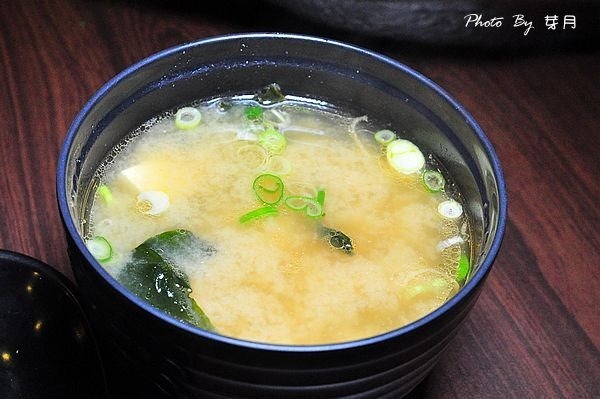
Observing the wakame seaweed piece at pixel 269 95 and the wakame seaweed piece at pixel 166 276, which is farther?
the wakame seaweed piece at pixel 269 95

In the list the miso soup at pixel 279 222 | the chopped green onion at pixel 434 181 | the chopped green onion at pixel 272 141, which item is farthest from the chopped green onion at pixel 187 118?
the chopped green onion at pixel 434 181

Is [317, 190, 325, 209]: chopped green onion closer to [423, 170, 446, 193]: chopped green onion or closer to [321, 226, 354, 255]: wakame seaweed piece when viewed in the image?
[321, 226, 354, 255]: wakame seaweed piece

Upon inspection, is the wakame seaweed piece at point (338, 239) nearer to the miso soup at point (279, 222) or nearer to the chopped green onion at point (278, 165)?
the miso soup at point (279, 222)

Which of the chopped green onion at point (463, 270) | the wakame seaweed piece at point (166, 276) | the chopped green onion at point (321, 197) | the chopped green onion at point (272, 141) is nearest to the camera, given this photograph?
the wakame seaweed piece at point (166, 276)

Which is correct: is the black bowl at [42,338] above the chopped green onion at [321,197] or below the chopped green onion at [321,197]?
below

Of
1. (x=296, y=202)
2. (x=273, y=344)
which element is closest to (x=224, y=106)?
(x=296, y=202)

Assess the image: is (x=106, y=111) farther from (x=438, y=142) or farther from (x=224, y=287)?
(x=438, y=142)

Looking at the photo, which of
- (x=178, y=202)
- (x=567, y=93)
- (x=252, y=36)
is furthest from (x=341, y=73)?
(x=567, y=93)

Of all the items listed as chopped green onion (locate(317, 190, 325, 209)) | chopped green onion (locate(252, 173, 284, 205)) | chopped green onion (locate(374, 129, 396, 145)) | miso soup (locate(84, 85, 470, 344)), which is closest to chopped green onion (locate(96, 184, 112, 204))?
miso soup (locate(84, 85, 470, 344))

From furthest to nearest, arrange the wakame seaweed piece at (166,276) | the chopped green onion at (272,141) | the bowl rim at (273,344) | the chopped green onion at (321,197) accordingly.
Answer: the chopped green onion at (272,141) < the chopped green onion at (321,197) < the wakame seaweed piece at (166,276) < the bowl rim at (273,344)
